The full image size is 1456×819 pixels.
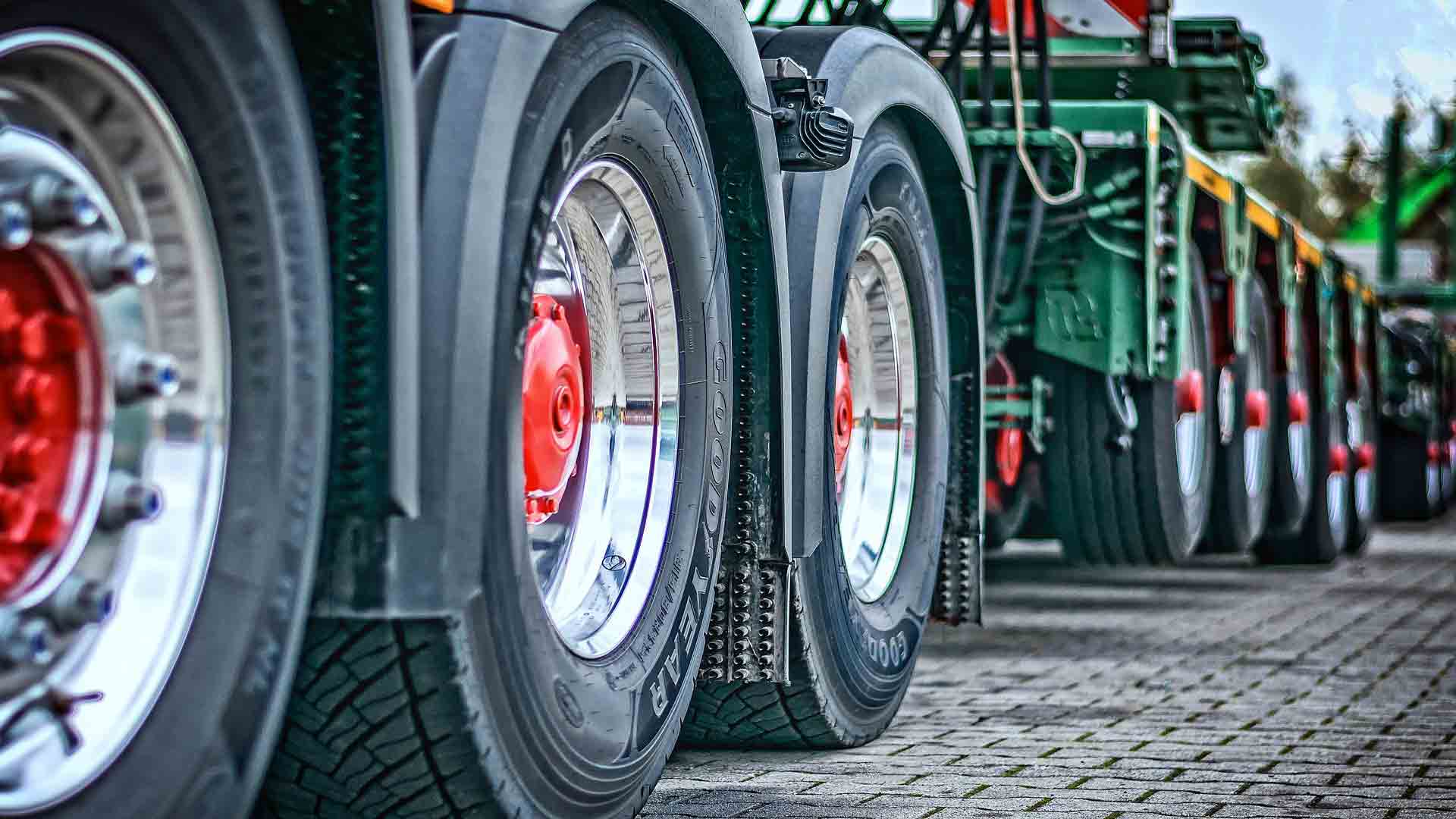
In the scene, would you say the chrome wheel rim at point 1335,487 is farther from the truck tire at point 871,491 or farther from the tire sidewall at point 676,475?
the tire sidewall at point 676,475

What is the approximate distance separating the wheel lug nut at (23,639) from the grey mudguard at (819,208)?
191cm

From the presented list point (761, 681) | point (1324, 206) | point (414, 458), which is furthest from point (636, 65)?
point (1324, 206)

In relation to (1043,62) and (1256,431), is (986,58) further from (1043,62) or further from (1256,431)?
(1256,431)

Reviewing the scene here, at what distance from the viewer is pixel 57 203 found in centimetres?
201

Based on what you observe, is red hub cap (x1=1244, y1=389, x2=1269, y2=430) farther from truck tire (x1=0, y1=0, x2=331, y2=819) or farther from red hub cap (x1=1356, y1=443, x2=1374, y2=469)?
truck tire (x1=0, y1=0, x2=331, y2=819)

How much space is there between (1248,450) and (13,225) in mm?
8526

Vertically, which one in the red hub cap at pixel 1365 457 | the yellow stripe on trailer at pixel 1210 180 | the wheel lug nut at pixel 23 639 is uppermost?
the yellow stripe on trailer at pixel 1210 180

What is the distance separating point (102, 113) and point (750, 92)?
1641mm

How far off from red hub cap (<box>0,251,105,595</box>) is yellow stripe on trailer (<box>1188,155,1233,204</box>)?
6.07 meters

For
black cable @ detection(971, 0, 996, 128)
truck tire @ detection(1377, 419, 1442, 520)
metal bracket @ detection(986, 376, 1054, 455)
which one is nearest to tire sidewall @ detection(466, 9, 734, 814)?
black cable @ detection(971, 0, 996, 128)

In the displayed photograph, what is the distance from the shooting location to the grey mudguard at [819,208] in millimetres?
3889

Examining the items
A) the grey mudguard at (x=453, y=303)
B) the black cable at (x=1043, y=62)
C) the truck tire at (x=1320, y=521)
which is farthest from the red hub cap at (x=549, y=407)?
the truck tire at (x=1320, y=521)

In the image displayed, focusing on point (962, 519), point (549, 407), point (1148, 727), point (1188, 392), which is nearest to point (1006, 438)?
point (1188, 392)

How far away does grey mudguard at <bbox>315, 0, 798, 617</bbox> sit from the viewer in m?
2.42
